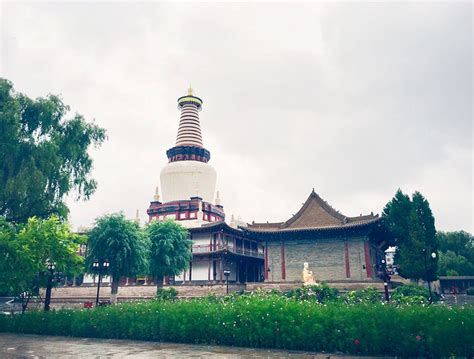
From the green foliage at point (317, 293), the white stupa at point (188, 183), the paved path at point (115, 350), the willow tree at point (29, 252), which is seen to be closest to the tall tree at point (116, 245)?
the willow tree at point (29, 252)

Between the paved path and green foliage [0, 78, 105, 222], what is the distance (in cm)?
851

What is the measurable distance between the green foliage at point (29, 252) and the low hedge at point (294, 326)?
8.43 feet

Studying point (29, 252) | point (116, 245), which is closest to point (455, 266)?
point (116, 245)

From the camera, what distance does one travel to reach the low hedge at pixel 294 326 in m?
9.61

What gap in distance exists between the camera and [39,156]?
21.3 metres

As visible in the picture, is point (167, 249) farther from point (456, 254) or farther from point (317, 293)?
point (456, 254)

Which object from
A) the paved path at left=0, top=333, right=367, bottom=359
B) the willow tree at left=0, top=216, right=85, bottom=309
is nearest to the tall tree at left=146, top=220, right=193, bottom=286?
the willow tree at left=0, top=216, right=85, bottom=309

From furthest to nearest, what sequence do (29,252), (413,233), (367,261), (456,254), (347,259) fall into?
1. (456,254)
2. (413,233)
3. (347,259)
4. (367,261)
5. (29,252)

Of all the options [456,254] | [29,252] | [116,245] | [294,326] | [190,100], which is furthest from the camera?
[456,254]

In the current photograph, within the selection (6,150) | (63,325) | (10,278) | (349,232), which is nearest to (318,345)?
(63,325)

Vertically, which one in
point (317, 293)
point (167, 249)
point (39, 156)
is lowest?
point (317, 293)

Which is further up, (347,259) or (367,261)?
(347,259)

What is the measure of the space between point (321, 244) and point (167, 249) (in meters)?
12.5

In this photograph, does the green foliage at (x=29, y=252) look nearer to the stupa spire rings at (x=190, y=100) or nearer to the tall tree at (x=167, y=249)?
the tall tree at (x=167, y=249)
